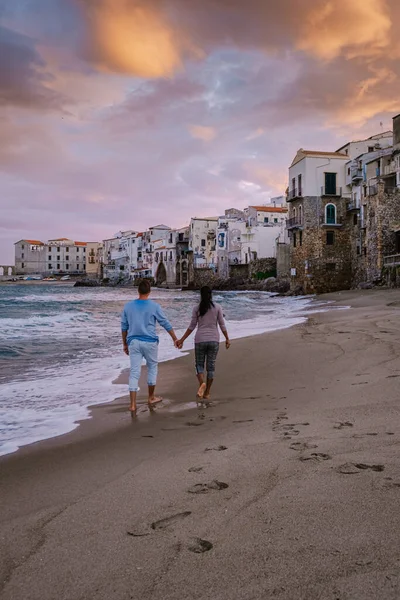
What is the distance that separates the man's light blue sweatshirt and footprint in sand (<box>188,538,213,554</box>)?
407cm

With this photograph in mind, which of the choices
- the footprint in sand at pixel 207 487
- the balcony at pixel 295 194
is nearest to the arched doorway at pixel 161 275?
the balcony at pixel 295 194

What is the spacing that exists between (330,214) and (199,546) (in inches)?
1807

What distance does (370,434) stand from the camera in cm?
396

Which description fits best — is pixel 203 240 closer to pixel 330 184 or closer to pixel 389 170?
pixel 330 184

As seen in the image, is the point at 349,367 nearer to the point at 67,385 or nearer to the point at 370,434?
the point at 370,434

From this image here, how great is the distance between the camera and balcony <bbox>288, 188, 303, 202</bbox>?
45.4 m

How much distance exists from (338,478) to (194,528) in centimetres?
110

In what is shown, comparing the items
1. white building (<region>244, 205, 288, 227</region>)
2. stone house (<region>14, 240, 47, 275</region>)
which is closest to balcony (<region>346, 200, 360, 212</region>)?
white building (<region>244, 205, 288, 227</region>)

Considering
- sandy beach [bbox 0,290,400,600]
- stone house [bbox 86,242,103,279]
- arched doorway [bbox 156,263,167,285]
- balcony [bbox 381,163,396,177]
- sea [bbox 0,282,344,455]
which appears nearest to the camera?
sandy beach [bbox 0,290,400,600]

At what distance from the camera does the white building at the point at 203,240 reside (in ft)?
275

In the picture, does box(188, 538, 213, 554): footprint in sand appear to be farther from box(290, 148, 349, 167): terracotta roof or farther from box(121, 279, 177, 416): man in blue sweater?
box(290, 148, 349, 167): terracotta roof

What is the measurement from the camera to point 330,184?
45.4 metres

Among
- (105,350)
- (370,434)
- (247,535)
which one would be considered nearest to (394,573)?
(247,535)

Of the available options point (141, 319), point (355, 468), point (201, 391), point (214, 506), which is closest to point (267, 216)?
point (201, 391)
